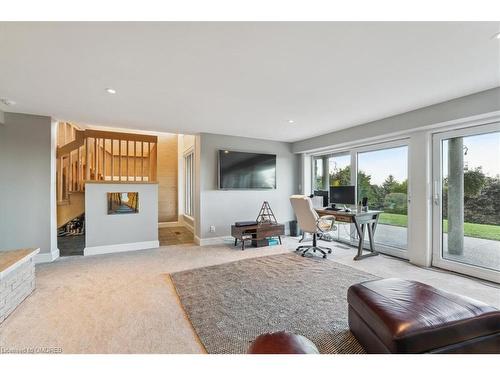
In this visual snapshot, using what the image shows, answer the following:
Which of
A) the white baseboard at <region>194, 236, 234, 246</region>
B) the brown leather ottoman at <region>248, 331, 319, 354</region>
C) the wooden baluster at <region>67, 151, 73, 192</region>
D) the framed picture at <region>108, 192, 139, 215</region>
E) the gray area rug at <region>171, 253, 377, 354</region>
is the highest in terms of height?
the wooden baluster at <region>67, 151, 73, 192</region>

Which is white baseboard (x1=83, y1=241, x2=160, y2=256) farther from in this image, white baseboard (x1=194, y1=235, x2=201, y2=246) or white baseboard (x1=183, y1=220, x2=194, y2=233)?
white baseboard (x1=183, y1=220, x2=194, y2=233)

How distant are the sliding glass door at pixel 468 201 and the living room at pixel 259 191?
0.06 ft

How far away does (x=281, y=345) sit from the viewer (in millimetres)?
1075

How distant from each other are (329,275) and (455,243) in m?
1.86

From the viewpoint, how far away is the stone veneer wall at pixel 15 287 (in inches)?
77.9

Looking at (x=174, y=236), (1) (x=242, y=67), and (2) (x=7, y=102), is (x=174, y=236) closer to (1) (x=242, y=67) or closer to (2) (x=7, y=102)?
(2) (x=7, y=102)

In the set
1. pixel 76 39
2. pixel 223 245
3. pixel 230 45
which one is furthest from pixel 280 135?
pixel 76 39

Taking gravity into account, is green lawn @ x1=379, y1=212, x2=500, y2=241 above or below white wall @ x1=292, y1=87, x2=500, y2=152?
below

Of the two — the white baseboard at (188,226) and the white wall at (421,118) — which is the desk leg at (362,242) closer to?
the white wall at (421,118)

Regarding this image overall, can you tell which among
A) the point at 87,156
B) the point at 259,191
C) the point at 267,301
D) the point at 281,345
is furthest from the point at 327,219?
the point at 87,156

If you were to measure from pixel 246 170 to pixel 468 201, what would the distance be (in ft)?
11.9

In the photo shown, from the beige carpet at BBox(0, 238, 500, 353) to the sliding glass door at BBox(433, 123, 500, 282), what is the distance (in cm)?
33

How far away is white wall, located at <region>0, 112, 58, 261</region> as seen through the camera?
339 centimetres

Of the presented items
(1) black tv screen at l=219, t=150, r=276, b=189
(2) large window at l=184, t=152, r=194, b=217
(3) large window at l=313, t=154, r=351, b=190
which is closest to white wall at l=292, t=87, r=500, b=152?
(3) large window at l=313, t=154, r=351, b=190
